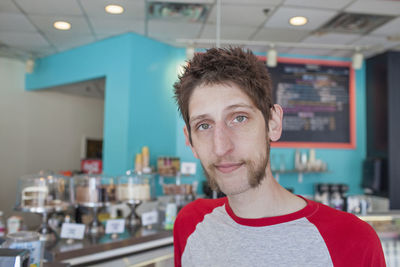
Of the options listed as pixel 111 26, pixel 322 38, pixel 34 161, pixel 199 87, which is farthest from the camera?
pixel 34 161

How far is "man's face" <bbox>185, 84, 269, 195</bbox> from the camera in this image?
100 centimetres

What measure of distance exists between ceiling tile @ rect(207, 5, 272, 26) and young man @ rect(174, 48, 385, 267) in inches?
90.8

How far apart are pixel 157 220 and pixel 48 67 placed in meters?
3.31

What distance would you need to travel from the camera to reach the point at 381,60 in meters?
4.53

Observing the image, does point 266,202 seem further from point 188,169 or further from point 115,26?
point 115,26

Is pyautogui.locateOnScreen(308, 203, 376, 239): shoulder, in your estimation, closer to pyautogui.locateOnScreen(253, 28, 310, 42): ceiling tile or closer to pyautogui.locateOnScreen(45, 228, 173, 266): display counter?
pyautogui.locateOnScreen(45, 228, 173, 266): display counter

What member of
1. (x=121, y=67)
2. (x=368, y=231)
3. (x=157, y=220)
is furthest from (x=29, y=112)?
(x=368, y=231)

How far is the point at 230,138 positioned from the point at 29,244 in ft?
3.06

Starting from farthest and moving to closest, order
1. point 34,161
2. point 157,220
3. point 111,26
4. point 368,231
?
point 34,161
point 111,26
point 157,220
point 368,231

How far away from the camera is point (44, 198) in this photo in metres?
2.43

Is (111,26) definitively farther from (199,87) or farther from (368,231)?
(368,231)

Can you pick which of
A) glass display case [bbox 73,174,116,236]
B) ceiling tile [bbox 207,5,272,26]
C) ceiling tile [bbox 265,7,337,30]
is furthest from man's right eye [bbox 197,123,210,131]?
ceiling tile [bbox 265,7,337,30]

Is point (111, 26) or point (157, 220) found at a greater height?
point (111, 26)

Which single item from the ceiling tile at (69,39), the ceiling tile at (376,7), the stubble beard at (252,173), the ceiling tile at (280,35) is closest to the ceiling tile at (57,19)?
the ceiling tile at (69,39)
